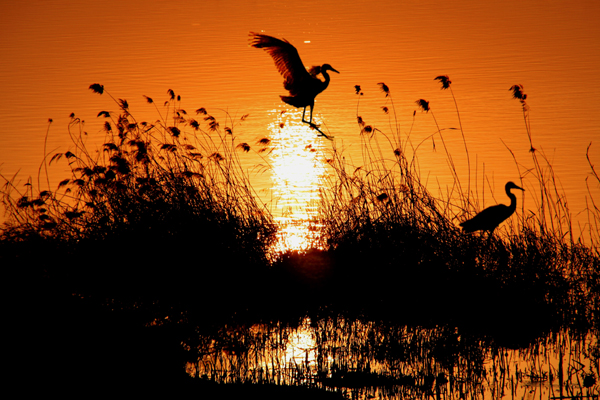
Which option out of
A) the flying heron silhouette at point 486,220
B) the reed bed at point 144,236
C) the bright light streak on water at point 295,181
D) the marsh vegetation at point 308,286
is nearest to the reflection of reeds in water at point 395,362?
the marsh vegetation at point 308,286

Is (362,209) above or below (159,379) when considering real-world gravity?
above

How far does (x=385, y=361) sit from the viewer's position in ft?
16.9

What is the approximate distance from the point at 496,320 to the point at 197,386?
9.46 feet

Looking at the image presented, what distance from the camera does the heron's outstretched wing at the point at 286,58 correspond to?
259 inches

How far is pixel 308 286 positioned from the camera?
645 centimetres

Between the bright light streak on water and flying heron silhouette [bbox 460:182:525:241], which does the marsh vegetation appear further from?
the bright light streak on water

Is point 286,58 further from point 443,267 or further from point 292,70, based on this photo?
point 443,267

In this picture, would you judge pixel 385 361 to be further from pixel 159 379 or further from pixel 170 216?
pixel 170 216

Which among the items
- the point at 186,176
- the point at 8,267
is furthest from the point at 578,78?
the point at 8,267

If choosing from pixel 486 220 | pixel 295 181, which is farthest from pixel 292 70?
pixel 295 181

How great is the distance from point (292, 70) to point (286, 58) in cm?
22

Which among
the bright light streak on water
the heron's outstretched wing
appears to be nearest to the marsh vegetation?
the bright light streak on water

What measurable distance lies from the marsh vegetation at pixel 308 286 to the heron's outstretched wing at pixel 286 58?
90cm

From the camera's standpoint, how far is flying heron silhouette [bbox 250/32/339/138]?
658cm
